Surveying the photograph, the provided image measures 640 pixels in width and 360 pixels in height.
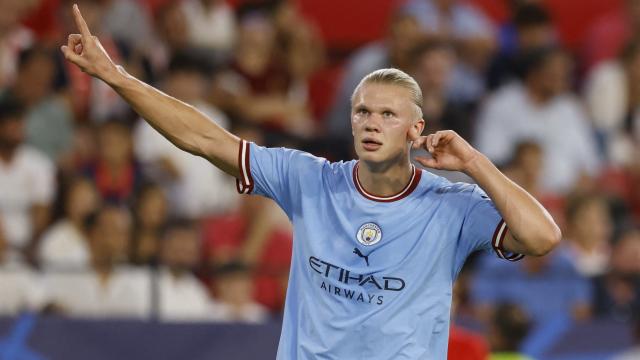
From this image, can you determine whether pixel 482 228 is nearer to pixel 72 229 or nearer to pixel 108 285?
pixel 108 285

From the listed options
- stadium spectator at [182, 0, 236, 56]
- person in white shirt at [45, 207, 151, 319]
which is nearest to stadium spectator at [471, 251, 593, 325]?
person in white shirt at [45, 207, 151, 319]

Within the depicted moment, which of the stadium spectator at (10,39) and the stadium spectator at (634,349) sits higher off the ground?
the stadium spectator at (10,39)

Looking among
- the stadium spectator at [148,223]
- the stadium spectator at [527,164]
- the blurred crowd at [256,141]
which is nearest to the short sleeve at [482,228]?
the blurred crowd at [256,141]

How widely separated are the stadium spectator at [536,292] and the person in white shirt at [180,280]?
1.89 m

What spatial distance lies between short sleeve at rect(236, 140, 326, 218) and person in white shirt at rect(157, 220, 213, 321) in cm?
Result: 394

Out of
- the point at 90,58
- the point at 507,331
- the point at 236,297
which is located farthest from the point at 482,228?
the point at 236,297

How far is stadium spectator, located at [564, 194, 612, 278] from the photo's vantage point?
10633 mm

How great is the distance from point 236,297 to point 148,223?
0.82 meters

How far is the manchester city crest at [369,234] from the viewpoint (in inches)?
210

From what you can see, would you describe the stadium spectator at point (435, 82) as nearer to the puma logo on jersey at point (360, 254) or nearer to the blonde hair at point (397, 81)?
the blonde hair at point (397, 81)

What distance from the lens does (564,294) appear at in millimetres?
9664

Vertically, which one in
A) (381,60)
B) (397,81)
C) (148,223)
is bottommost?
(397,81)

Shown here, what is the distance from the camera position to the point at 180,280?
9.50 metres

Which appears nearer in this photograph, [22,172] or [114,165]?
[22,172]
